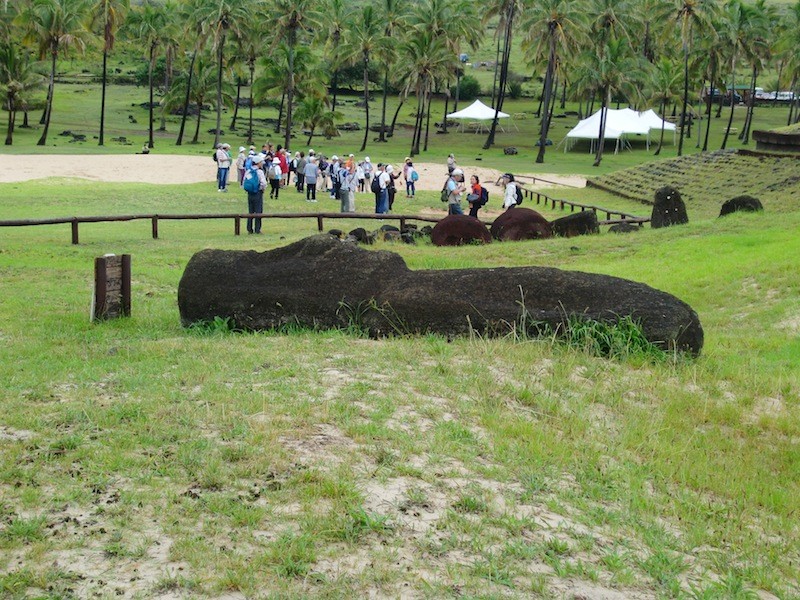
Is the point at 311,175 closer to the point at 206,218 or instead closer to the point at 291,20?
the point at 206,218

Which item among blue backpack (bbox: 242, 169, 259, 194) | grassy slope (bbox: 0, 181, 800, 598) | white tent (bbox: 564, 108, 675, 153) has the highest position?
white tent (bbox: 564, 108, 675, 153)

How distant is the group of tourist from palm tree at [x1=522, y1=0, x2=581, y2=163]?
24389 millimetres

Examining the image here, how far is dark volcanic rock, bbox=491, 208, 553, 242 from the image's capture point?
838 inches

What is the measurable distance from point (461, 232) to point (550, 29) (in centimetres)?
4064

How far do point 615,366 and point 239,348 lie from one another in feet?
10.6

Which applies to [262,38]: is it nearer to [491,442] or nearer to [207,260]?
[207,260]

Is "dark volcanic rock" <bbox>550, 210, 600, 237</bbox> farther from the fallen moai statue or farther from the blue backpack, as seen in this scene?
the fallen moai statue

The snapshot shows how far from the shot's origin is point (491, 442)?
6254 mm

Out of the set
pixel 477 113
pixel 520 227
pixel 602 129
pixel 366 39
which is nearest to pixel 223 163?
pixel 520 227

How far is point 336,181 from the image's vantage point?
32.3 metres

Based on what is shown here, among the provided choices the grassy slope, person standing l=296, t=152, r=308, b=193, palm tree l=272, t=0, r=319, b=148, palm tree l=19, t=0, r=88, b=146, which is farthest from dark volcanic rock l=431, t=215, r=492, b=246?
palm tree l=19, t=0, r=88, b=146

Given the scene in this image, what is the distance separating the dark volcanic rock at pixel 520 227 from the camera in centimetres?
2130

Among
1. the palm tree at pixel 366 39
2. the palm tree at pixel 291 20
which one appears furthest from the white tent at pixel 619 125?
the palm tree at pixel 291 20

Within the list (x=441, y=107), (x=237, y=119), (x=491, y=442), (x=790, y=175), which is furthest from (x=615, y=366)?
(x=441, y=107)
